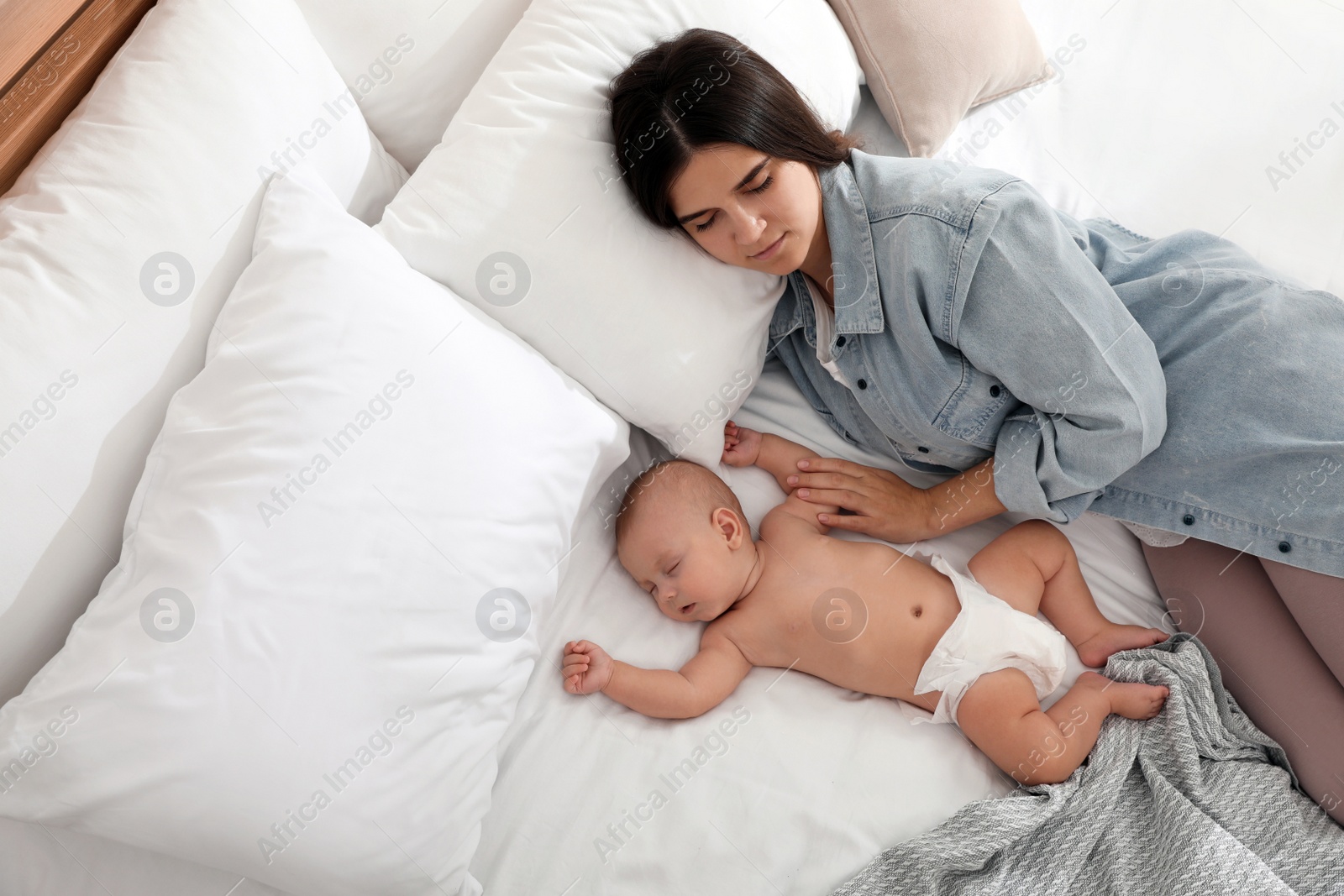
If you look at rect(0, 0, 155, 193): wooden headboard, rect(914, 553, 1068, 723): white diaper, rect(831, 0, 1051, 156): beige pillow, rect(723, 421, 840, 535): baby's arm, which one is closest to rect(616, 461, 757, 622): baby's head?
rect(723, 421, 840, 535): baby's arm

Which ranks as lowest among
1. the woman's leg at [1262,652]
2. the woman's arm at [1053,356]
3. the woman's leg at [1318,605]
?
the woman's leg at [1262,652]

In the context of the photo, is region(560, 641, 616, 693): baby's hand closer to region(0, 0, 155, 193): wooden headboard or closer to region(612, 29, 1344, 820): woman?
region(612, 29, 1344, 820): woman

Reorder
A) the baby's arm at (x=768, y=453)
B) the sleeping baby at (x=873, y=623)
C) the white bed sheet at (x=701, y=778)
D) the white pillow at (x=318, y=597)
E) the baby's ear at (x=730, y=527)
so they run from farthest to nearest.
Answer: the baby's arm at (x=768, y=453)
the baby's ear at (x=730, y=527)
the sleeping baby at (x=873, y=623)
the white bed sheet at (x=701, y=778)
the white pillow at (x=318, y=597)

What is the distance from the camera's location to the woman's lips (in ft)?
4.06

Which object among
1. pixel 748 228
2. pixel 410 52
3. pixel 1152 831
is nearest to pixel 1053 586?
pixel 1152 831

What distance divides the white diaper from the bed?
6 cm

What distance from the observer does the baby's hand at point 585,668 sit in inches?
46.9

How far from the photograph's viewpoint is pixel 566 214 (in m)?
1.19

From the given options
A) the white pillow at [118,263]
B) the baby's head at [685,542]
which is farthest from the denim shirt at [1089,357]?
the white pillow at [118,263]

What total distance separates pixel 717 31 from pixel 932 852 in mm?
1180

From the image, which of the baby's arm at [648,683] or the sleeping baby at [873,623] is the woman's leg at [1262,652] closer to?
the sleeping baby at [873,623]

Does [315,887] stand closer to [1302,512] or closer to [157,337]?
[157,337]

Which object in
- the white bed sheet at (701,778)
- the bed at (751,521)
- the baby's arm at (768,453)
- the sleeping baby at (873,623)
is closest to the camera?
the bed at (751,521)

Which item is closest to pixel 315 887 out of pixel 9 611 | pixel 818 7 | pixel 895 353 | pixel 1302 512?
pixel 9 611
